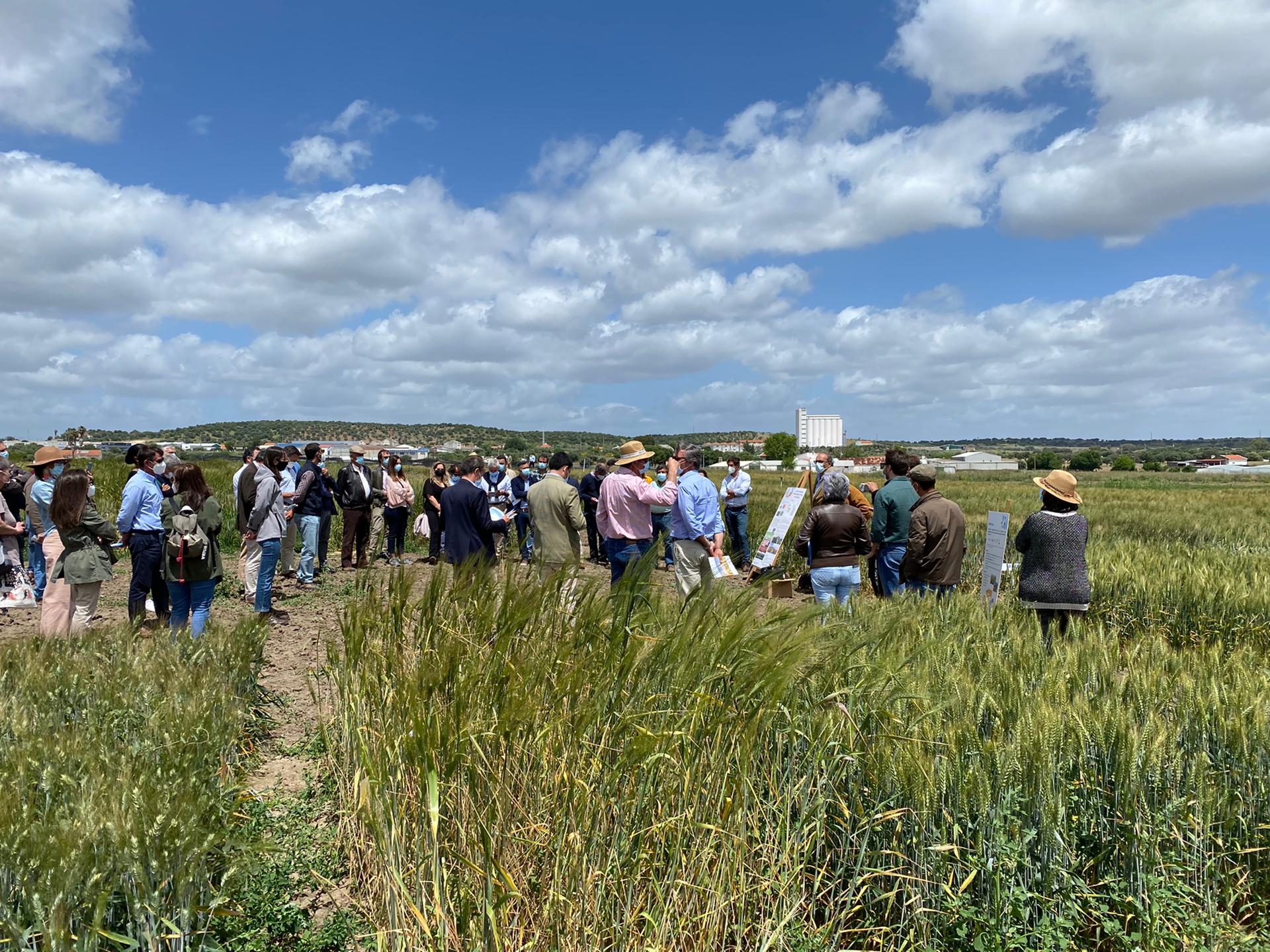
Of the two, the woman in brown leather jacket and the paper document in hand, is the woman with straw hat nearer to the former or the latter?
the woman in brown leather jacket

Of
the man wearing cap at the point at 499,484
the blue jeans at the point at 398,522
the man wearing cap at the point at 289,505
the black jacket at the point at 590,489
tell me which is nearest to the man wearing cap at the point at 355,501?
the blue jeans at the point at 398,522

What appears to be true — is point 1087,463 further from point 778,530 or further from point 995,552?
point 995,552

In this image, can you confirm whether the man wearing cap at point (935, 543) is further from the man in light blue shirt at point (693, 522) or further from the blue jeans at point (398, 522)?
the blue jeans at point (398, 522)

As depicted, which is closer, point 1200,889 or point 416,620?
point 1200,889

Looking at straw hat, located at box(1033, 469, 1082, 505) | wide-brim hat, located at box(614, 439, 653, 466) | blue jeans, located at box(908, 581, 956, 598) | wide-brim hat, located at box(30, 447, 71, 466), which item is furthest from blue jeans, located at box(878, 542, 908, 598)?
wide-brim hat, located at box(30, 447, 71, 466)

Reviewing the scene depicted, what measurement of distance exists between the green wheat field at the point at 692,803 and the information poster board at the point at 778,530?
5.19m

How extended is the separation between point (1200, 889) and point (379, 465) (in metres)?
11.6

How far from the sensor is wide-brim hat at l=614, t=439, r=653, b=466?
7.20 metres

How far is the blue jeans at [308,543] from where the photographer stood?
34.6 feet

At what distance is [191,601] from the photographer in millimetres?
6570

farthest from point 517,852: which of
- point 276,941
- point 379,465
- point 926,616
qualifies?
point 379,465

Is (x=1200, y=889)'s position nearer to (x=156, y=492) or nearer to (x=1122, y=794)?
(x=1122, y=794)

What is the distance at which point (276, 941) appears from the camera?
281 centimetres

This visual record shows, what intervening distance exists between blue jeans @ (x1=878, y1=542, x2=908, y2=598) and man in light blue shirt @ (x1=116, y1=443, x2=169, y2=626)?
6.88 meters
